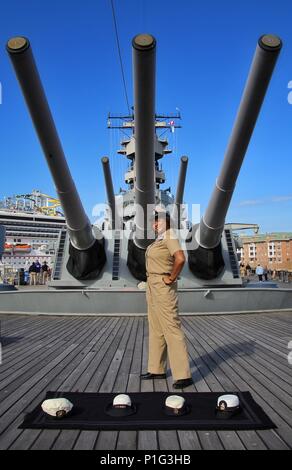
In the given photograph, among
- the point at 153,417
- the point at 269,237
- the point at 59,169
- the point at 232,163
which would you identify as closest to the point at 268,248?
the point at 269,237

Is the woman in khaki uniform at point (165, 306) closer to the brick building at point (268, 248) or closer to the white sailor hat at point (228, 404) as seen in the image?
the white sailor hat at point (228, 404)

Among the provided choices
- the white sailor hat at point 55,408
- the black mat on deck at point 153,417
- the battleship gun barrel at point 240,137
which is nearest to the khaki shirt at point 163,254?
the black mat on deck at point 153,417

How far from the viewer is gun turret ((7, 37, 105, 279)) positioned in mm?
4516

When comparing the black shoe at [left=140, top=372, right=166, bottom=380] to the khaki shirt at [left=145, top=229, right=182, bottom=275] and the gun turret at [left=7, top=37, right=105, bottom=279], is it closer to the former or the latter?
the khaki shirt at [left=145, top=229, right=182, bottom=275]

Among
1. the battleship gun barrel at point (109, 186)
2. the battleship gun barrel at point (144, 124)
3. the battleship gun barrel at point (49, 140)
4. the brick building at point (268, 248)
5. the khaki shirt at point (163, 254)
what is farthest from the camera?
the brick building at point (268, 248)

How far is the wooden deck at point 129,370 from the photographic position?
201cm

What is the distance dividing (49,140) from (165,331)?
337cm

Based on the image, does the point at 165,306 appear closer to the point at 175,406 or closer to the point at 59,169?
the point at 175,406

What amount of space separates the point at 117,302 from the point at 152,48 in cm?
406

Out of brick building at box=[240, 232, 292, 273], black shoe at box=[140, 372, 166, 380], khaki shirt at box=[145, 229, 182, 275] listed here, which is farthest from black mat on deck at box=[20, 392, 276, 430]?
brick building at box=[240, 232, 292, 273]

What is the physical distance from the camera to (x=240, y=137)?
5.34m

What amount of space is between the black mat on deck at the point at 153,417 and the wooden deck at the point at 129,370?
0.05 meters

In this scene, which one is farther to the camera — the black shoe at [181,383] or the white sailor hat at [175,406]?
the black shoe at [181,383]
